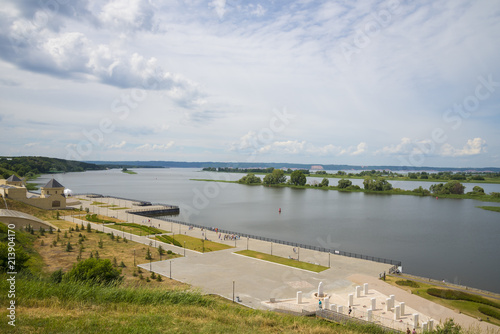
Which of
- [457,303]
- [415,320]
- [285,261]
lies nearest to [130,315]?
[415,320]

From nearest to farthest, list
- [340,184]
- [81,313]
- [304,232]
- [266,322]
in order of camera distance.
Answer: [81,313] < [266,322] < [304,232] < [340,184]

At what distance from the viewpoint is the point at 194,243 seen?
4200 centimetres

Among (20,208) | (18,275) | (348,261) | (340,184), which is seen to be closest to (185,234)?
(348,261)

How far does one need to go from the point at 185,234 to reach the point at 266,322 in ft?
121

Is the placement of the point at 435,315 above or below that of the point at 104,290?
below

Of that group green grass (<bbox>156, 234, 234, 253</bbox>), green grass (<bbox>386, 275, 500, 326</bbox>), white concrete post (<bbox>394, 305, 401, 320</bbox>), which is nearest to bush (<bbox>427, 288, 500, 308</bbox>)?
green grass (<bbox>386, 275, 500, 326</bbox>)

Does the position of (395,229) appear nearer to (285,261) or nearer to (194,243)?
(285,261)

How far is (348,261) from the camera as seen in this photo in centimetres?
3569

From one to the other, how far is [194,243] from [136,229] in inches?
530

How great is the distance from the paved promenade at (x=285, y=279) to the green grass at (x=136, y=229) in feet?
19.2

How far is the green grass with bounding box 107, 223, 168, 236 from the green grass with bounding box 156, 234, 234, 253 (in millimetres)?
4127

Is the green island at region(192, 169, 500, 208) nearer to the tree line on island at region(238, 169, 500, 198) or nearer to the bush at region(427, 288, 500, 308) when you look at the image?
the tree line on island at region(238, 169, 500, 198)

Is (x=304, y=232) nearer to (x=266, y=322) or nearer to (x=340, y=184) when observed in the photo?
(x=266, y=322)

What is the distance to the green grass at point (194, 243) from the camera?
39344 millimetres
